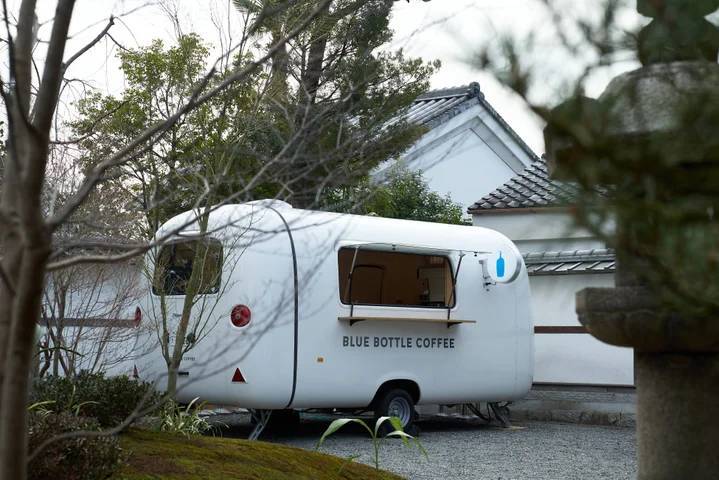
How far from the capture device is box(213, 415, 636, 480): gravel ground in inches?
348

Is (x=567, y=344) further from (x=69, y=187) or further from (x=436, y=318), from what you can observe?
(x=69, y=187)

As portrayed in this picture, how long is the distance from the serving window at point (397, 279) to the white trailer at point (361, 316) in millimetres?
14

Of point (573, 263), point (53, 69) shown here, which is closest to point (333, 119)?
point (53, 69)

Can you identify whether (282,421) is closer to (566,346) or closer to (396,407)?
(396,407)

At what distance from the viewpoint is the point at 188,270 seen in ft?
34.2

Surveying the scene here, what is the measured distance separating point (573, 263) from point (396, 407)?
393 centimetres

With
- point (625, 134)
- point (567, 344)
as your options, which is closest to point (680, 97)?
point (625, 134)

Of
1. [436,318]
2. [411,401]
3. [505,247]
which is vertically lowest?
[411,401]

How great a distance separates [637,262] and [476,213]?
40.8 feet

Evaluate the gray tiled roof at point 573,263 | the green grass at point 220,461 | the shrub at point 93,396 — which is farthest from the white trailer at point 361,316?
the green grass at point 220,461

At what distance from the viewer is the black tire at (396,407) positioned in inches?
422

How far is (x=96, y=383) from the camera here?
6324mm

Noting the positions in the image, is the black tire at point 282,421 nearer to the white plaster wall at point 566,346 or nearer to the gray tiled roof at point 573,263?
the gray tiled roof at point 573,263

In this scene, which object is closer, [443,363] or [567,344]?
[443,363]
